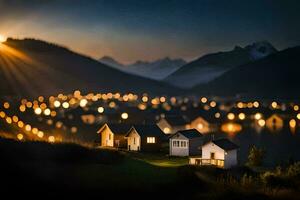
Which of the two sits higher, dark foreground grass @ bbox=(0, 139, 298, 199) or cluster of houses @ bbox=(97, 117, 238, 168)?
cluster of houses @ bbox=(97, 117, 238, 168)

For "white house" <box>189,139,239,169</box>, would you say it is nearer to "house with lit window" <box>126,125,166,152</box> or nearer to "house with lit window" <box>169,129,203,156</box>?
"house with lit window" <box>169,129,203,156</box>

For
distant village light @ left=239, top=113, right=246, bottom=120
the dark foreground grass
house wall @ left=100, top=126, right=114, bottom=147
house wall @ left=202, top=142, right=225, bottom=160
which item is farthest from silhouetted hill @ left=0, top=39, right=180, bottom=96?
the dark foreground grass

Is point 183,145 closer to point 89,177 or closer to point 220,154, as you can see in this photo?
point 220,154

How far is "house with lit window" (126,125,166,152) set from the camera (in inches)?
1572

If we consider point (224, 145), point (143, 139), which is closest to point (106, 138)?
point (143, 139)

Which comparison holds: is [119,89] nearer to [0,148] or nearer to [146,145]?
[146,145]

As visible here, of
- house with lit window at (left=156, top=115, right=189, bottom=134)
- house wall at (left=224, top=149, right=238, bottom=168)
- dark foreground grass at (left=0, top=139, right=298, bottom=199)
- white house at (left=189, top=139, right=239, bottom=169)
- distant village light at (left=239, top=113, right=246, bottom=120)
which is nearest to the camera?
dark foreground grass at (left=0, top=139, right=298, bottom=199)

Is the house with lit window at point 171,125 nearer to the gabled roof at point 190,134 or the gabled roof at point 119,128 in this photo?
the gabled roof at point 119,128

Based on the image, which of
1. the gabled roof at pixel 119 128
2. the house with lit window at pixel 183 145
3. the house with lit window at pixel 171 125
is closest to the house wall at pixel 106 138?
the gabled roof at pixel 119 128

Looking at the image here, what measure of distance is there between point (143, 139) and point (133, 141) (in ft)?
2.95

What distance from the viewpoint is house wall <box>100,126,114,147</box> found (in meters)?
41.6

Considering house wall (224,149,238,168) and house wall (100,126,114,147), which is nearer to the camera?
house wall (224,149,238,168)

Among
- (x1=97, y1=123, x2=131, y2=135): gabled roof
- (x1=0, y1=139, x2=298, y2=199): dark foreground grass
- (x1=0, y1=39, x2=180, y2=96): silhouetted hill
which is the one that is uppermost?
(x1=0, y1=39, x2=180, y2=96): silhouetted hill

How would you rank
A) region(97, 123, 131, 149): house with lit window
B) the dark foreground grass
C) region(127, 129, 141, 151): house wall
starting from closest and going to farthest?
the dark foreground grass, region(127, 129, 141, 151): house wall, region(97, 123, 131, 149): house with lit window
